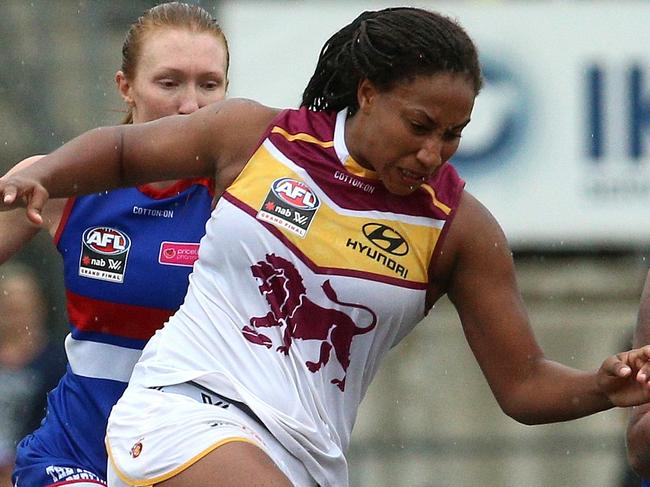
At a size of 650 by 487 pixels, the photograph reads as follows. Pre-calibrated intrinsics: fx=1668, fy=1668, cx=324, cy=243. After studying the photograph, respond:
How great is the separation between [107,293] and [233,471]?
1166 millimetres

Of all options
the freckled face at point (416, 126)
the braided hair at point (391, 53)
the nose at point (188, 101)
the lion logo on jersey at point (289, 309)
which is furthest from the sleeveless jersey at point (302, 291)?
the nose at point (188, 101)

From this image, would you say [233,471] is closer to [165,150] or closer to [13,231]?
[165,150]

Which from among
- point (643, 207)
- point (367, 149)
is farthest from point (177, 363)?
point (643, 207)

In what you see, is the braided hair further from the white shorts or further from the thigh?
the thigh

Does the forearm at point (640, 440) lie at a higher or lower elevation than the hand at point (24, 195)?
lower

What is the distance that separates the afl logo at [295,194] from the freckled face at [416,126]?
18 centimetres

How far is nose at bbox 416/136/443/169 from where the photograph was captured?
405 cm

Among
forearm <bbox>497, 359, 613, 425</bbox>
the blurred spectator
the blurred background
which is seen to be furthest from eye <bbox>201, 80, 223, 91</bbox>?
the blurred background

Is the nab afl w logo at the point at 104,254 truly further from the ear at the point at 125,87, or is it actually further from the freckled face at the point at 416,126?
the freckled face at the point at 416,126

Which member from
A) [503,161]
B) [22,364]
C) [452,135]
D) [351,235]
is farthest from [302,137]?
[503,161]

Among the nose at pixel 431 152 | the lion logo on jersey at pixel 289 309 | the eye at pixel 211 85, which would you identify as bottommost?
the lion logo on jersey at pixel 289 309

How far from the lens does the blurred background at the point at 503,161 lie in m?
10.4

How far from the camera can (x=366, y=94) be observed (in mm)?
4254

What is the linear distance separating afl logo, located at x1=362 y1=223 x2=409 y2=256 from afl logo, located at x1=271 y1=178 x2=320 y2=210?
0.15m
